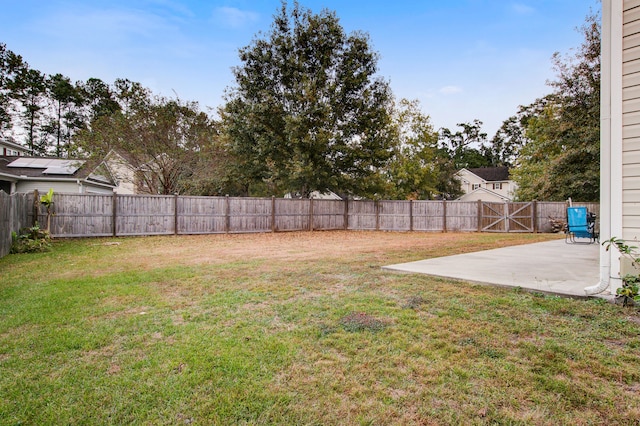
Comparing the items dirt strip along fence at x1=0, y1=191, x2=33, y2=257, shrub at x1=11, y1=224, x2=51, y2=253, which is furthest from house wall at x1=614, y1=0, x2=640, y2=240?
shrub at x1=11, y1=224, x2=51, y2=253

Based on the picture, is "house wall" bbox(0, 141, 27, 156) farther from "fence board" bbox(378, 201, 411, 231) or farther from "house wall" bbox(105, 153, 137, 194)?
"fence board" bbox(378, 201, 411, 231)

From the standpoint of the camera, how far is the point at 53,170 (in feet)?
52.7

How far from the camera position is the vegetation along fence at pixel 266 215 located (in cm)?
1095

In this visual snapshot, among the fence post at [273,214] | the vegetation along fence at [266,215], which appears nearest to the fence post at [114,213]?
the vegetation along fence at [266,215]

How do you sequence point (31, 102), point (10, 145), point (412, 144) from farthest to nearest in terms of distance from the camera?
point (31, 102)
point (412, 144)
point (10, 145)

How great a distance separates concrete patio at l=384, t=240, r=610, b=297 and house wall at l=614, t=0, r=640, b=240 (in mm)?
887

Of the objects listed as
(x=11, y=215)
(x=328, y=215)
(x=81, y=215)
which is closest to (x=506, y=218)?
(x=328, y=215)

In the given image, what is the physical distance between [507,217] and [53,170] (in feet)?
69.8

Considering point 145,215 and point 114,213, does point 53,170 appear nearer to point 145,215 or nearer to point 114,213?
point 114,213

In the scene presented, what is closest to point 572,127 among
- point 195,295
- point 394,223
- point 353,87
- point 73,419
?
point 394,223

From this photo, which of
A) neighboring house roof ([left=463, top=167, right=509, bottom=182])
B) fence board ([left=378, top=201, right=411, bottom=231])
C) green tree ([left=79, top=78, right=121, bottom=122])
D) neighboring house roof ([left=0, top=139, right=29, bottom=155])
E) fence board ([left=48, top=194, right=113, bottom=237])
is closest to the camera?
fence board ([left=48, top=194, right=113, bottom=237])

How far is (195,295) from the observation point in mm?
4004

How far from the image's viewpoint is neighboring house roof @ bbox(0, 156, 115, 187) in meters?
15.0

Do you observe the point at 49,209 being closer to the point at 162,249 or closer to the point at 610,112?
the point at 162,249
